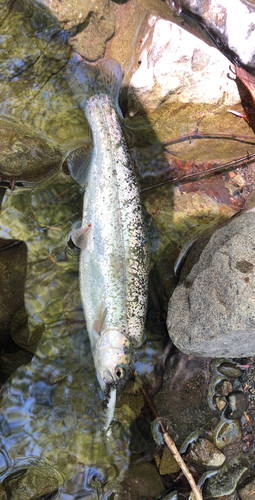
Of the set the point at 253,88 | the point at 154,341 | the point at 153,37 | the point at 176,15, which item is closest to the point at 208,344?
the point at 154,341

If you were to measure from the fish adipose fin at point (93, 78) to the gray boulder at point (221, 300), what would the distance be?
212cm

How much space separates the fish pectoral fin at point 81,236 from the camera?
336cm

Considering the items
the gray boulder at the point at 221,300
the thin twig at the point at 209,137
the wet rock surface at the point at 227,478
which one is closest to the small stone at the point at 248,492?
the wet rock surface at the point at 227,478

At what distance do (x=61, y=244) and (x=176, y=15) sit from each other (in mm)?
3150

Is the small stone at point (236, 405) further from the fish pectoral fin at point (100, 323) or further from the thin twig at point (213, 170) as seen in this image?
the thin twig at point (213, 170)

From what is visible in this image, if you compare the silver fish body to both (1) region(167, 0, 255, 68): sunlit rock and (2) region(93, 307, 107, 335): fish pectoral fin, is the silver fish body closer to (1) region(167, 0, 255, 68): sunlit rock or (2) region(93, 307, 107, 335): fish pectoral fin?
(2) region(93, 307, 107, 335): fish pectoral fin

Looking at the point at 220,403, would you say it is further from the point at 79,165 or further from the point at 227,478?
the point at 79,165

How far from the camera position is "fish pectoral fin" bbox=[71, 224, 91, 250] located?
11.0ft

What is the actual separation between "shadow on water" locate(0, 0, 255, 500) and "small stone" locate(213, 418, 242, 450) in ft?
2.69

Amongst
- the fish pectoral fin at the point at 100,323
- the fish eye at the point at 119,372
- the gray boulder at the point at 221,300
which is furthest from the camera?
the fish pectoral fin at the point at 100,323

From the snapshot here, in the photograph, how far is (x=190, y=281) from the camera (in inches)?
127

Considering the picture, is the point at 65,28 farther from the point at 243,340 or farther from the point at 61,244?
the point at 243,340

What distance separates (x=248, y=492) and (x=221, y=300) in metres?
2.51

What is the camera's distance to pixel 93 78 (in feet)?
11.7
